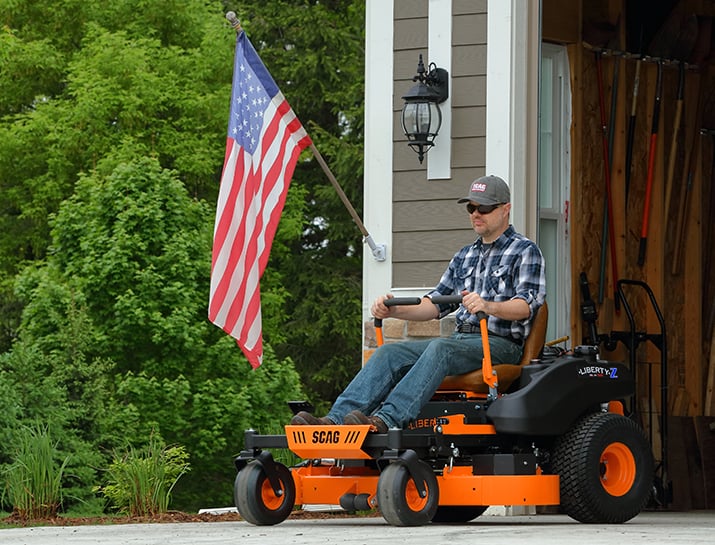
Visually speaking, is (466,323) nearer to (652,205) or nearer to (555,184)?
(555,184)

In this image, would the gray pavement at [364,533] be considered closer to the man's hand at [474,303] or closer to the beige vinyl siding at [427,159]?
the man's hand at [474,303]

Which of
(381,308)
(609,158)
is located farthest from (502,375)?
(609,158)

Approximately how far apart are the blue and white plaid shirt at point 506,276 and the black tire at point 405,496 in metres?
0.88

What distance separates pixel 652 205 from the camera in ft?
36.6

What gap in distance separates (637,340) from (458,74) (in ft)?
8.39

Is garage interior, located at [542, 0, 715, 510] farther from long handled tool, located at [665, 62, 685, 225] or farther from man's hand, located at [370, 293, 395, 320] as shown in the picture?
man's hand, located at [370, 293, 395, 320]

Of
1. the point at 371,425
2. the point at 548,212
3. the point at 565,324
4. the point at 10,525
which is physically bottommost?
the point at 10,525

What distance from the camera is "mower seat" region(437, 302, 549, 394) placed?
711 centimetres

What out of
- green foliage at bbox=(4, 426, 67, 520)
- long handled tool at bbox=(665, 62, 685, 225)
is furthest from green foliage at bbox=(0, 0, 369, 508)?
long handled tool at bbox=(665, 62, 685, 225)

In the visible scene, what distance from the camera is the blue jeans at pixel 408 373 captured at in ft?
22.5

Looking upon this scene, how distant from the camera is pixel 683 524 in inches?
294

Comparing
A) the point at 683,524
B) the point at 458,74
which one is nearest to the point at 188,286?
the point at 458,74

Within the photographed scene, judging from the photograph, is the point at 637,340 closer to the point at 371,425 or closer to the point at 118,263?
the point at 371,425

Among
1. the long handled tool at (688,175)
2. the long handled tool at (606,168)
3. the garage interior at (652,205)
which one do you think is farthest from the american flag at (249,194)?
the long handled tool at (688,175)
